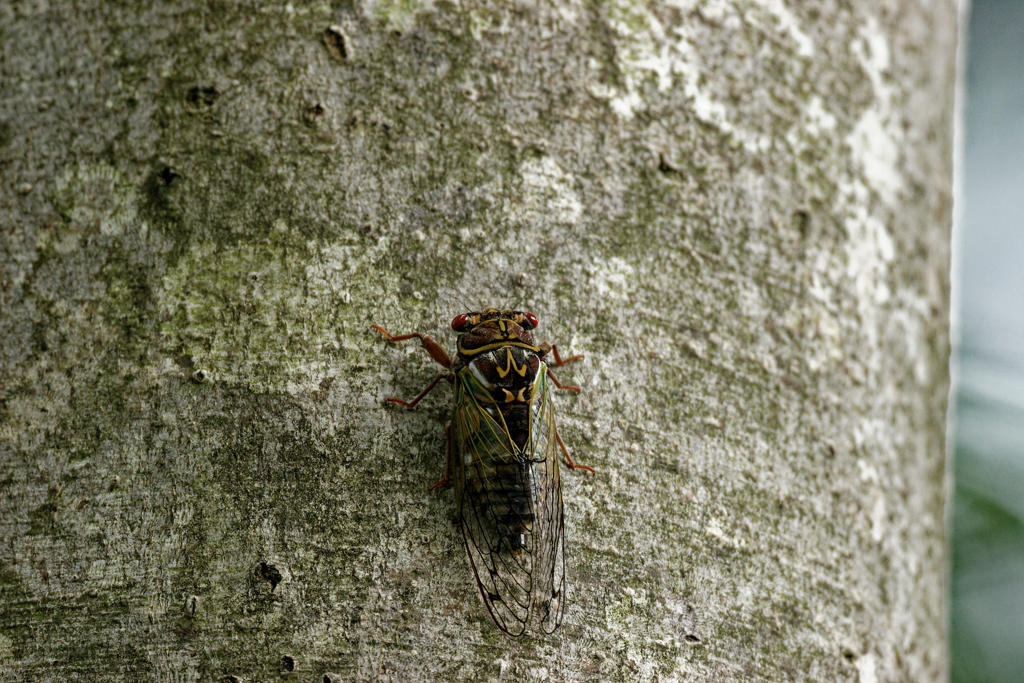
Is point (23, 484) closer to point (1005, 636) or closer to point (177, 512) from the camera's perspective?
point (177, 512)

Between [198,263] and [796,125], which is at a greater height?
[796,125]

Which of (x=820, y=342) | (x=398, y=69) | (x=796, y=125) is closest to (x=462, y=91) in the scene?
(x=398, y=69)

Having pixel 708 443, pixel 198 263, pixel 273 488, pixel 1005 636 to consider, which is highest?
pixel 198 263

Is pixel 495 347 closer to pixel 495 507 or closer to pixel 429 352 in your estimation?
pixel 429 352

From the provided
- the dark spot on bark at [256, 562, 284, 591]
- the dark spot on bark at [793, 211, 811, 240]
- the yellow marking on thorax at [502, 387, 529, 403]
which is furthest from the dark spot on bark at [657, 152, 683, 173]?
the dark spot on bark at [256, 562, 284, 591]

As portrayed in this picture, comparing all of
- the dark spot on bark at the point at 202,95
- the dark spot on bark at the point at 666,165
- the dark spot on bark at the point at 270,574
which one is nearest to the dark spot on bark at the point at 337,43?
the dark spot on bark at the point at 202,95

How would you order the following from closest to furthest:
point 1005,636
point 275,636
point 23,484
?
point 275,636, point 23,484, point 1005,636
